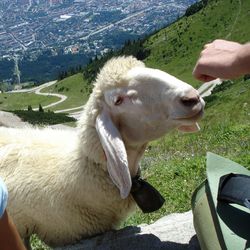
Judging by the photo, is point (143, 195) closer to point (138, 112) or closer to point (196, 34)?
point (138, 112)

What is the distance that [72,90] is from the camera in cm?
16950

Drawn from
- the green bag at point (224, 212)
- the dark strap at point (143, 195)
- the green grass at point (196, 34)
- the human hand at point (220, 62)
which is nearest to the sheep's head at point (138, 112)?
the dark strap at point (143, 195)

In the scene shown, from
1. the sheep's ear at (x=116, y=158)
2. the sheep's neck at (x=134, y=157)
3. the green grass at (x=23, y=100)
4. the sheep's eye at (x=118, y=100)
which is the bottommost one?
the green grass at (x=23, y=100)

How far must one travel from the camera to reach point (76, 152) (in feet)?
18.0

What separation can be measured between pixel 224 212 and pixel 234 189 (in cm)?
17

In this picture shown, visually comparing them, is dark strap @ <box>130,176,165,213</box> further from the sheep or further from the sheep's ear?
the sheep's ear

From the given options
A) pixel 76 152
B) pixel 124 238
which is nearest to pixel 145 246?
pixel 124 238

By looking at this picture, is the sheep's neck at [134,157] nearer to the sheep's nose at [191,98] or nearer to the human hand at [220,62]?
the sheep's nose at [191,98]

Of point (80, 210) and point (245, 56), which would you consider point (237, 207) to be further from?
point (80, 210)

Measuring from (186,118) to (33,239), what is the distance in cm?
245

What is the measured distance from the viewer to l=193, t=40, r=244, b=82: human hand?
10.2 feet

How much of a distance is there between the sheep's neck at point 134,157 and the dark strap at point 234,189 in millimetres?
1692

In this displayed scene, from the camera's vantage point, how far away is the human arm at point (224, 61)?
3064 mm

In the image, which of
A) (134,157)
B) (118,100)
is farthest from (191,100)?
(134,157)
